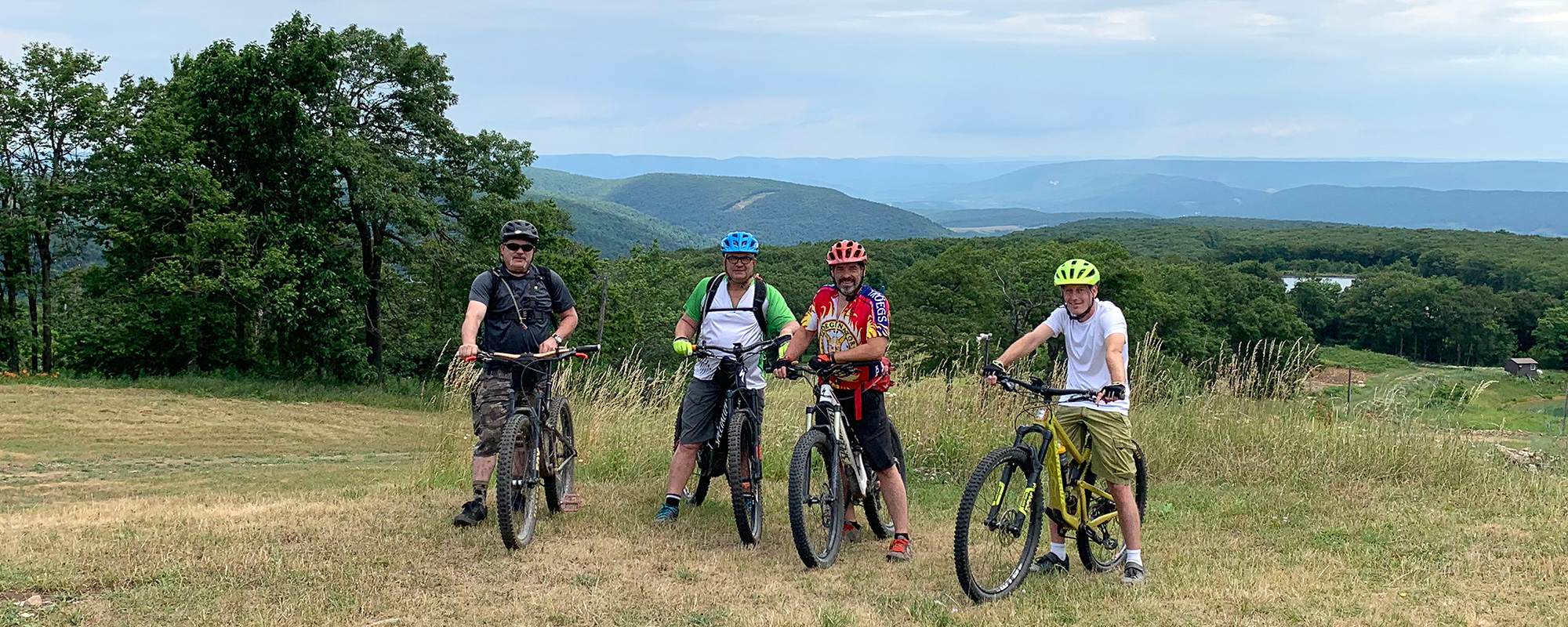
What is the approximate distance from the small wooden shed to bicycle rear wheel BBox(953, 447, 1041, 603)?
268 feet

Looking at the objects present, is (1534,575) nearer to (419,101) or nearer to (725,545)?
(725,545)

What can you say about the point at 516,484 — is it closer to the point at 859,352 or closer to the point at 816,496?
the point at 816,496

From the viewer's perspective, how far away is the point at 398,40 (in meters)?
30.1

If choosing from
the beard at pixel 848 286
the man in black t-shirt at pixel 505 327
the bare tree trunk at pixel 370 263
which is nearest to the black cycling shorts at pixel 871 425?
the beard at pixel 848 286

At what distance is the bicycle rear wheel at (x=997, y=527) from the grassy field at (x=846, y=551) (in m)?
0.15

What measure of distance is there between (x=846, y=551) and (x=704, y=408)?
3.91 ft

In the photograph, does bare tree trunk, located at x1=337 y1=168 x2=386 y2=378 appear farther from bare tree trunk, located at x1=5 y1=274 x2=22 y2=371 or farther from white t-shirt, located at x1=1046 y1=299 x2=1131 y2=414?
white t-shirt, located at x1=1046 y1=299 x2=1131 y2=414

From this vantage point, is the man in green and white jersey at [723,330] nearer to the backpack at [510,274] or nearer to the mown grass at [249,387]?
the backpack at [510,274]

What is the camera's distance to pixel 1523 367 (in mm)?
72938

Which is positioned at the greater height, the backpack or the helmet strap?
the backpack

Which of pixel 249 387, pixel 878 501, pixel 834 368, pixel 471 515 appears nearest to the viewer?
pixel 834 368

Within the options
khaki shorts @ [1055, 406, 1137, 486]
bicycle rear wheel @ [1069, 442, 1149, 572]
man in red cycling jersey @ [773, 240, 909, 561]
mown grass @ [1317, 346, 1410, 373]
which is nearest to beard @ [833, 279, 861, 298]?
man in red cycling jersey @ [773, 240, 909, 561]

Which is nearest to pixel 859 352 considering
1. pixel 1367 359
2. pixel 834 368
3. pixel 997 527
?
pixel 834 368

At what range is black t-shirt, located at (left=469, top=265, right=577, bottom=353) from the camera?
592 cm
